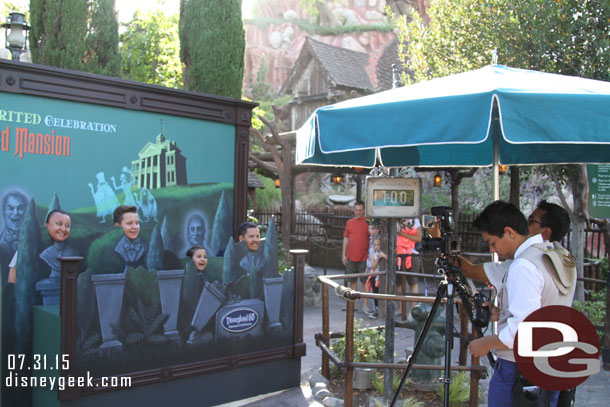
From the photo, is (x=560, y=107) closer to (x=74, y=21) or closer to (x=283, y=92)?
(x=74, y=21)

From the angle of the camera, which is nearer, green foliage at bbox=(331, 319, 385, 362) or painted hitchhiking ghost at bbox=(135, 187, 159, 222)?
painted hitchhiking ghost at bbox=(135, 187, 159, 222)

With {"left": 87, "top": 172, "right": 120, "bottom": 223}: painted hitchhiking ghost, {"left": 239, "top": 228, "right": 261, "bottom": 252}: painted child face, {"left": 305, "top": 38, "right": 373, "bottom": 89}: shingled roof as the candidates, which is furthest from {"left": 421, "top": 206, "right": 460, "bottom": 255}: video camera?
{"left": 305, "top": 38, "right": 373, "bottom": 89}: shingled roof

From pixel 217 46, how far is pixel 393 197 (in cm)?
569

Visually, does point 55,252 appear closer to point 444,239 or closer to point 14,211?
point 14,211

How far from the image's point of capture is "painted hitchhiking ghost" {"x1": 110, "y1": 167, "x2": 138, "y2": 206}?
5211mm

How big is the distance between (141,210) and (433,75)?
8024mm

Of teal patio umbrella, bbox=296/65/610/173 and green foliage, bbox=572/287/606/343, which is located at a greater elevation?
teal patio umbrella, bbox=296/65/610/173

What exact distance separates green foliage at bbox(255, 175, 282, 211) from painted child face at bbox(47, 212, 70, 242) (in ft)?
79.8

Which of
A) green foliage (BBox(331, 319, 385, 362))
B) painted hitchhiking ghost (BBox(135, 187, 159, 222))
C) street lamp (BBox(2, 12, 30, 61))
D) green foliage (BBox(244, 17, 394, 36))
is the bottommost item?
green foliage (BBox(331, 319, 385, 362))

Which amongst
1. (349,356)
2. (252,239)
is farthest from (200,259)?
(349,356)

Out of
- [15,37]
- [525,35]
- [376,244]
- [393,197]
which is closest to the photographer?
[393,197]

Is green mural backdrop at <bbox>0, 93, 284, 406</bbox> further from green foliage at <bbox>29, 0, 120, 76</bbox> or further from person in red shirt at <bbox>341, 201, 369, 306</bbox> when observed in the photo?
person in red shirt at <bbox>341, 201, 369, 306</bbox>

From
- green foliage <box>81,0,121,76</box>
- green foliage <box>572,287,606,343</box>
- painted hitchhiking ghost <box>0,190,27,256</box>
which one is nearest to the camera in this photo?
painted hitchhiking ghost <box>0,190,27,256</box>

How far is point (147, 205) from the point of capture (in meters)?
5.42
